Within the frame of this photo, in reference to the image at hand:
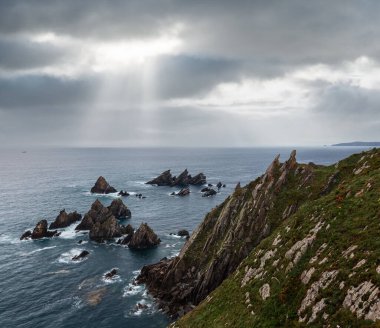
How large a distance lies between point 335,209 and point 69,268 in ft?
230

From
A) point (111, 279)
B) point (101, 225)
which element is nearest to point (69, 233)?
point (101, 225)

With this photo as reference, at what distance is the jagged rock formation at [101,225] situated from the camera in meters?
107

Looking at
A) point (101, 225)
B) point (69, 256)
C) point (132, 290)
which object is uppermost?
point (101, 225)

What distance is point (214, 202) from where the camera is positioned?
159 meters

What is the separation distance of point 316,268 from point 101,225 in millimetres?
88101

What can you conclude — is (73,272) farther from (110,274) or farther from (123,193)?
(123,193)

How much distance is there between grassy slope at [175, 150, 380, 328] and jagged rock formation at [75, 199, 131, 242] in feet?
220

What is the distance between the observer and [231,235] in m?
65.6

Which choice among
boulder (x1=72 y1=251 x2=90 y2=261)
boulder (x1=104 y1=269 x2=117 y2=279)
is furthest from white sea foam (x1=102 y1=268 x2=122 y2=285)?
boulder (x1=72 y1=251 x2=90 y2=261)

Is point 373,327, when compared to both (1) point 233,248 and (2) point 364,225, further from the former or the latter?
(1) point 233,248

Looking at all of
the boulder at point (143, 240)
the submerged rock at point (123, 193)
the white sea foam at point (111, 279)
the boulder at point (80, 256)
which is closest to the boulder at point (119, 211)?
the boulder at point (143, 240)

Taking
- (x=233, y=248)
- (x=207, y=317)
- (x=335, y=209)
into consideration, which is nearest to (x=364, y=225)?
(x=335, y=209)

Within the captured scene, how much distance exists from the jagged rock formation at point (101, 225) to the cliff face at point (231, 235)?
33008 millimetres

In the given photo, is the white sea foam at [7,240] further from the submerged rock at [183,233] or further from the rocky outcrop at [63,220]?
the submerged rock at [183,233]
